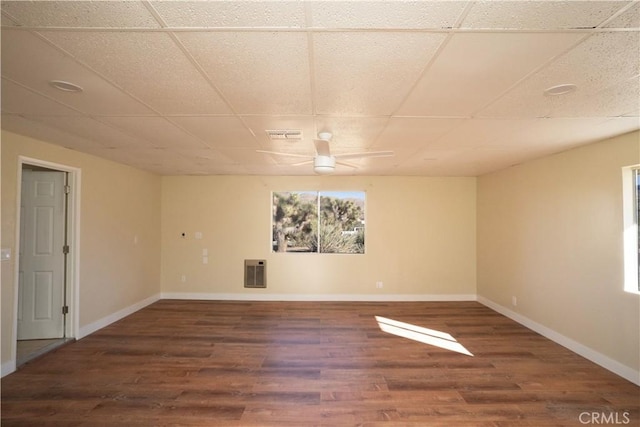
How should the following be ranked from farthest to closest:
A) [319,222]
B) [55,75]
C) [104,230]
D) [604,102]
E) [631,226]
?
[319,222]
[104,230]
[631,226]
[604,102]
[55,75]

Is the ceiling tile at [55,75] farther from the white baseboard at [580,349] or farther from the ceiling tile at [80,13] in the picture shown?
the white baseboard at [580,349]

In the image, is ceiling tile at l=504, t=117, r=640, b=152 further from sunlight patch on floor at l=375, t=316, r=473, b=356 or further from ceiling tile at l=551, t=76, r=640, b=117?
sunlight patch on floor at l=375, t=316, r=473, b=356

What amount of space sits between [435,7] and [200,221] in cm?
569

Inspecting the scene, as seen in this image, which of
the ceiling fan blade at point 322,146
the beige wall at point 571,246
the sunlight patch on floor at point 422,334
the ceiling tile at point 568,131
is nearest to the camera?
the ceiling tile at point 568,131

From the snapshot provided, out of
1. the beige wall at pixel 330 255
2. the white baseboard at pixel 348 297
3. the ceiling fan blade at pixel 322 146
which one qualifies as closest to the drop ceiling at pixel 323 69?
the ceiling fan blade at pixel 322 146

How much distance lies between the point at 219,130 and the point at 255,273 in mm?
3639

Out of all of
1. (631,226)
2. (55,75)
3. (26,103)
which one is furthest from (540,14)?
(26,103)

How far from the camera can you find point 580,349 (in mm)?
3492

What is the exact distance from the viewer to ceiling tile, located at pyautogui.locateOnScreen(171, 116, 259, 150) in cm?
264

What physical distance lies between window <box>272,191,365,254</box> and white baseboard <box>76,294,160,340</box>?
256 cm

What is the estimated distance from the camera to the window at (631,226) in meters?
3.01

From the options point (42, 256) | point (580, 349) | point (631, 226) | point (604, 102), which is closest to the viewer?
point (604, 102)

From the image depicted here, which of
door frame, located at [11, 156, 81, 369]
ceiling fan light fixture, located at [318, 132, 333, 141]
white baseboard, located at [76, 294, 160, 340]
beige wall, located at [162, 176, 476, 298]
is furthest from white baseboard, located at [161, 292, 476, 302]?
ceiling fan light fixture, located at [318, 132, 333, 141]

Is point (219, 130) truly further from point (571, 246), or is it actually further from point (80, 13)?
point (571, 246)
